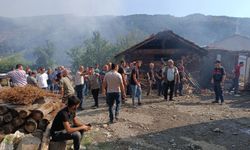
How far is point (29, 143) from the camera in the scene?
642 cm

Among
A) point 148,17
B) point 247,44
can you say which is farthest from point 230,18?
point 247,44

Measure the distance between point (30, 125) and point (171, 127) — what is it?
4.08 metres

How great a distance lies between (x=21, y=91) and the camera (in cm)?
858

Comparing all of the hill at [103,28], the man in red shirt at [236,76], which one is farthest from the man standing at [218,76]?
the hill at [103,28]

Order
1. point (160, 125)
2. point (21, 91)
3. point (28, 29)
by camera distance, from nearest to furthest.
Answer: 1. point (21, 91)
2. point (160, 125)
3. point (28, 29)

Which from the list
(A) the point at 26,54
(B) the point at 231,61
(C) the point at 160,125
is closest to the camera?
(C) the point at 160,125

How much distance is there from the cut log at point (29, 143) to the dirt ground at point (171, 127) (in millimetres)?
1441

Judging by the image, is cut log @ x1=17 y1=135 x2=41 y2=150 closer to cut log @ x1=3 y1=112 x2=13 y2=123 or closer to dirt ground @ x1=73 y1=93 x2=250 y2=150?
dirt ground @ x1=73 y1=93 x2=250 y2=150

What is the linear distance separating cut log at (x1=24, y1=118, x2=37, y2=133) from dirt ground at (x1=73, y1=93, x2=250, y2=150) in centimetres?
122

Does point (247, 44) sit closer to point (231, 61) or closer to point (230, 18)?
point (231, 61)

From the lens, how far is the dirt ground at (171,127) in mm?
8172

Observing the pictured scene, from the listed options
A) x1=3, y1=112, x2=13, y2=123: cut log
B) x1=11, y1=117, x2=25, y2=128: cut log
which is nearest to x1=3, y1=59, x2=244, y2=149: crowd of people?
x1=11, y1=117, x2=25, y2=128: cut log

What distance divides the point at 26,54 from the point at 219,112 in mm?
119846

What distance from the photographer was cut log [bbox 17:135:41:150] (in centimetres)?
634
